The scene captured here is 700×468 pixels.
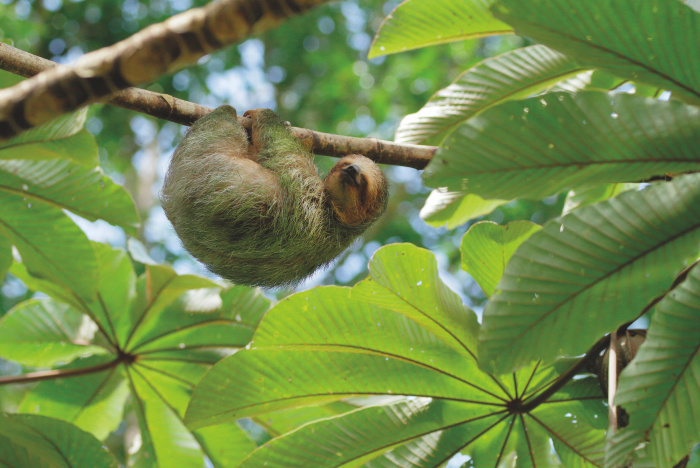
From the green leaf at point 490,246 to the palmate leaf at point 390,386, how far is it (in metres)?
0.20

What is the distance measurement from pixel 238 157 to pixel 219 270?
59cm

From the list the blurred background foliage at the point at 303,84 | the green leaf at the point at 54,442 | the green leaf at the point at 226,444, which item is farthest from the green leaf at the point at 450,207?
the blurred background foliage at the point at 303,84

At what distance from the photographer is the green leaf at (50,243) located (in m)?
2.53

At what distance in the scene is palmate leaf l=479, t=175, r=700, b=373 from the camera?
1.33 meters

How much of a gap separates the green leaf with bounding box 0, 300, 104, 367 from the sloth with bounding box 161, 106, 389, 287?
0.68 metres

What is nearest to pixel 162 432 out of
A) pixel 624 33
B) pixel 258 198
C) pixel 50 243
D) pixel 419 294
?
pixel 50 243

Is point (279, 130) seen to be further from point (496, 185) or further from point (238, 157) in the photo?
point (496, 185)

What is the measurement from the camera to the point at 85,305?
2836mm

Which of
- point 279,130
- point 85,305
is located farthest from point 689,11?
point 85,305

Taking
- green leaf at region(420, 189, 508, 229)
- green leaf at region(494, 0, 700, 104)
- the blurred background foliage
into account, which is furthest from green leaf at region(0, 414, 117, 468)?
the blurred background foliage

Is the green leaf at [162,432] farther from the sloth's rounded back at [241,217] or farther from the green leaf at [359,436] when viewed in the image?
the green leaf at [359,436]

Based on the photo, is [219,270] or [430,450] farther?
[219,270]

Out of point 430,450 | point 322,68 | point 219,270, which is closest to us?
point 430,450

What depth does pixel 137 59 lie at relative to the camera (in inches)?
39.8
